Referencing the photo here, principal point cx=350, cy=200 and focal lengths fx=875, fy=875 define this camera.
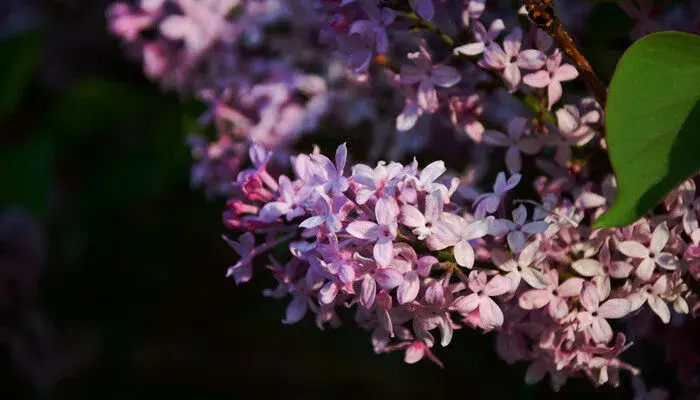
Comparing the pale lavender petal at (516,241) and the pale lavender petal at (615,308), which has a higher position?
the pale lavender petal at (516,241)

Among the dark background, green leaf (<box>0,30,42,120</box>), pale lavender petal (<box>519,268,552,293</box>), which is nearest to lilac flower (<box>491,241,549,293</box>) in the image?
pale lavender petal (<box>519,268,552,293</box>)

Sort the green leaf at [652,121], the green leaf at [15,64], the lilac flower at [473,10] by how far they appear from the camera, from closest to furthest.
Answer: the green leaf at [652,121] → the lilac flower at [473,10] → the green leaf at [15,64]

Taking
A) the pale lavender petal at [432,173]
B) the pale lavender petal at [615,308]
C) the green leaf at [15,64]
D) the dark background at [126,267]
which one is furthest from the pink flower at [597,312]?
the green leaf at [15,64]

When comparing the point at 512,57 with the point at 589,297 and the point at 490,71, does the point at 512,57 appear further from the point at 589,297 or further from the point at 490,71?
the point at 589,297

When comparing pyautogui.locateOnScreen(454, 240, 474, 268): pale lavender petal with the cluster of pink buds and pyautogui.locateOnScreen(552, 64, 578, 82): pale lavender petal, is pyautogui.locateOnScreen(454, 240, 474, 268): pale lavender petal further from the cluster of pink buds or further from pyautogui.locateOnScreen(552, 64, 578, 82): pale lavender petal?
pyautogui.locateOnScreen(552, 64, 578, 82): pale lavender petal

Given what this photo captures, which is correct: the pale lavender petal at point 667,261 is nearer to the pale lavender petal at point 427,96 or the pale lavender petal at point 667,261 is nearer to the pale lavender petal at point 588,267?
the pale lavender petal at point 588,267

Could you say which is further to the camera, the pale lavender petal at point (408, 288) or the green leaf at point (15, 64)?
the green leaf at point (15, 64)

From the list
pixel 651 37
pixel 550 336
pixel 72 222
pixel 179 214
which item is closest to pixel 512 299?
pixel 550 336
